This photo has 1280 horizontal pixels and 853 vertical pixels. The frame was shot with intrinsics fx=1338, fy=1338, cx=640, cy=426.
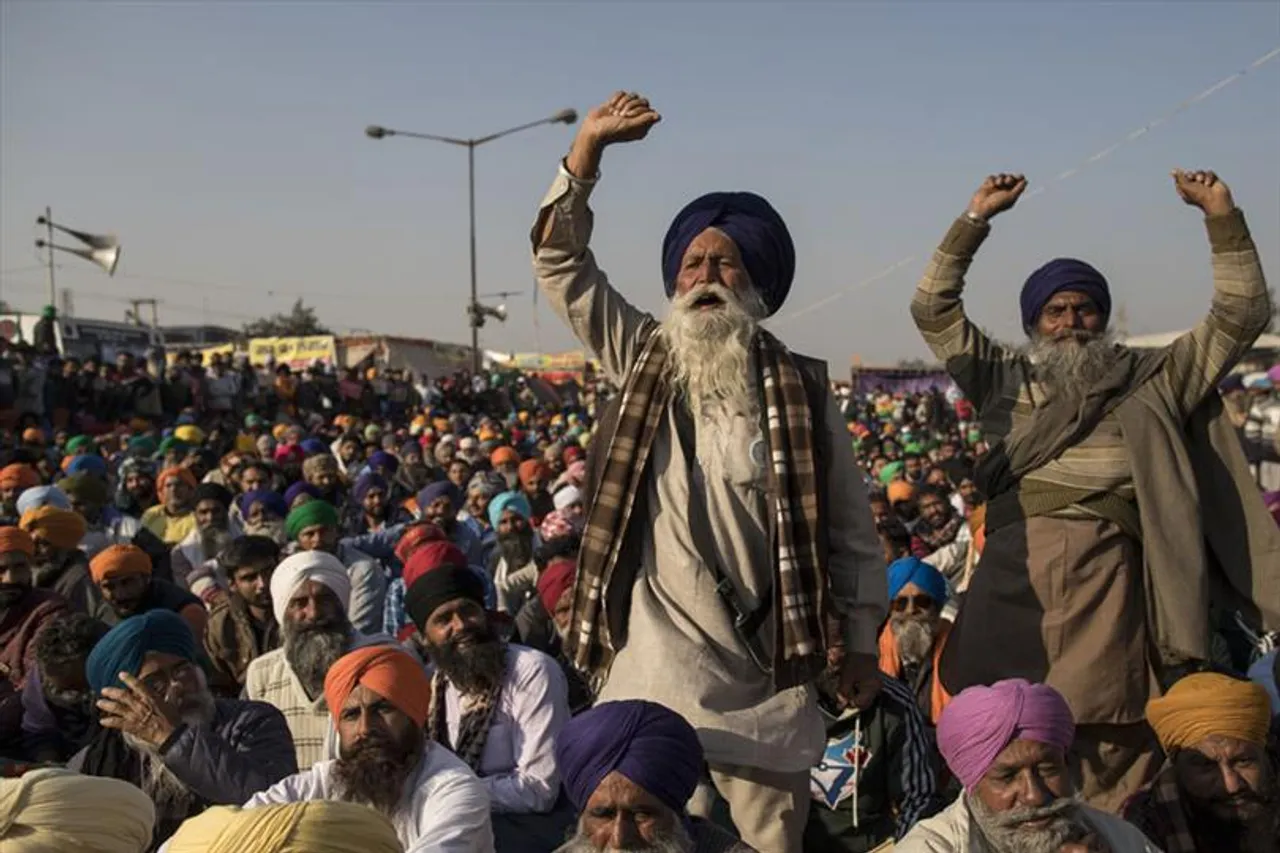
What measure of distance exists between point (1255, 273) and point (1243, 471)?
0.59 m

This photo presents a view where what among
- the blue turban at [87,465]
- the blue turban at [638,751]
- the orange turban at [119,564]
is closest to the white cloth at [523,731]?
the blue turban at [638,751]

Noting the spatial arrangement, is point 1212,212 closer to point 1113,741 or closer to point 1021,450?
point 1021,450

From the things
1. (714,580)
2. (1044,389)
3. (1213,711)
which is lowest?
(1213,711)

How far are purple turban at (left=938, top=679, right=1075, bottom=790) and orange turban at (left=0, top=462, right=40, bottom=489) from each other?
8.74 meters

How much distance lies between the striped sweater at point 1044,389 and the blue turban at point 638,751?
1600mm

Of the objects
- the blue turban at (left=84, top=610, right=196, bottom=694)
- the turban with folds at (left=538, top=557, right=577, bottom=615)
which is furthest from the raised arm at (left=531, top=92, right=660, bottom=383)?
the turban with folds at (left=538, top=557, right=577, bottom=615)

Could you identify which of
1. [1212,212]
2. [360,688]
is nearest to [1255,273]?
[1212,212]

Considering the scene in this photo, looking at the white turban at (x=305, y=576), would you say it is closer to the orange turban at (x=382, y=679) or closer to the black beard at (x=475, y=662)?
the black beard at (x=475, y=662)

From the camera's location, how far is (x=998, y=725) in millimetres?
3291

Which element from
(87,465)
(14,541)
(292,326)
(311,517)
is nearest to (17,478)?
(87,465)

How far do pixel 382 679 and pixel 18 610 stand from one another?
295cm

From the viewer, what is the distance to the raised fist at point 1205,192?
382 centimetres

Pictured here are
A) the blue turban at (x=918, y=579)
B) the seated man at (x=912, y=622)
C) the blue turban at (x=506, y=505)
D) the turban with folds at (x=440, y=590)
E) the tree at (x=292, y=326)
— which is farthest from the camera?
the tree at (x=292, y=326)

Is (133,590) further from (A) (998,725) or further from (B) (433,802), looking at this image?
(A) (998,725)
